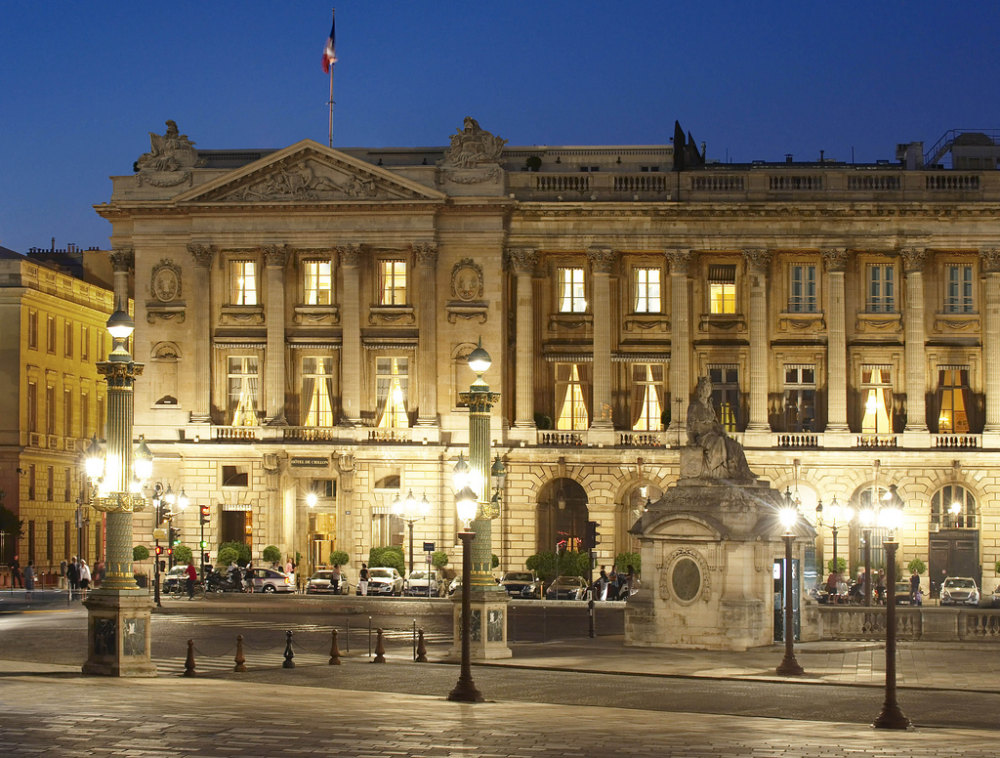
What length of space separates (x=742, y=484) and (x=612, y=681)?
993cm

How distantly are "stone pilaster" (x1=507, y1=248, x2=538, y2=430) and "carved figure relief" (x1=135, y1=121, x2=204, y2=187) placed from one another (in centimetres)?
1452

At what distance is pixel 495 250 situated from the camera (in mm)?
81000

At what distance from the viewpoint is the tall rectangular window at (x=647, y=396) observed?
82.3 meters

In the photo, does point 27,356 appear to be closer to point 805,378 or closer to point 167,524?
point 167,524

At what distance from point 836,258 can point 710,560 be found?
1589 inches

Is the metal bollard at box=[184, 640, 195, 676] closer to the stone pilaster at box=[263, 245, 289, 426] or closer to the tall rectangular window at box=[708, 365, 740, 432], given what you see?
the stone pilaster at box=[263, 245, 289, 426]

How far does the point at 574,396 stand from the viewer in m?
82.7

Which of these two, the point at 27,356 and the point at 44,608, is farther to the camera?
the point at 27,356

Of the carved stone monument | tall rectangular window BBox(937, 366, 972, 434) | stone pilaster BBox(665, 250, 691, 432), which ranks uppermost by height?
stone pilaster BBox(665, 250, 691, 432)

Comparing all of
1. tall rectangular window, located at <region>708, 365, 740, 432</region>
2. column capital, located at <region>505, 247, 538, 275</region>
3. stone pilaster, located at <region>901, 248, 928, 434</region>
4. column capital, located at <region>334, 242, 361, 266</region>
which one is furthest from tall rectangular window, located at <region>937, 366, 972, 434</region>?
column capital, located at <region>334, 242, 361, 266</region>

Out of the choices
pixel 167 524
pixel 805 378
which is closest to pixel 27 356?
pixel 167 524

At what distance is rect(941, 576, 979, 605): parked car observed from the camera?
227 ft

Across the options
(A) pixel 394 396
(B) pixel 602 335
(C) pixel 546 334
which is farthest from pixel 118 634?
(C) pixel 546 334

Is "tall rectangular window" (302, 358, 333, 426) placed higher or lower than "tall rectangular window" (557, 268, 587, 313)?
lower
